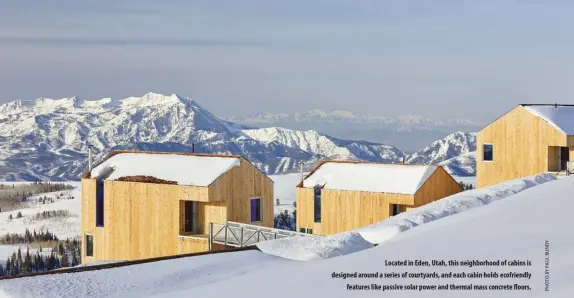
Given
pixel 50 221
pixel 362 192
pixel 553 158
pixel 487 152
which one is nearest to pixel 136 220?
pixel 362 192

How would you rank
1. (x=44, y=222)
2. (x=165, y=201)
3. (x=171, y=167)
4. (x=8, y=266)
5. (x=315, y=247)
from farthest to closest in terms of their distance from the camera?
(x=44, y=222), (x=8, y=266), (x=171, y=167), (x=165, y=201), (x=315, y=247)

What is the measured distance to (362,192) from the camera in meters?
36.4

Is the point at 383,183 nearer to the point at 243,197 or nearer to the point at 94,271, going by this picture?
the point at 243,197

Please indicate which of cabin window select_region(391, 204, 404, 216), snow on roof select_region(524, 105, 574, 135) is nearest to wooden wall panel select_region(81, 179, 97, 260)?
cabin window select_region(391, 204, 404, 216)

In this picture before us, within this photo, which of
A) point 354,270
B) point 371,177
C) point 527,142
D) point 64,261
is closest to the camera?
point 354,270

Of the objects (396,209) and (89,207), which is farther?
(89,207)

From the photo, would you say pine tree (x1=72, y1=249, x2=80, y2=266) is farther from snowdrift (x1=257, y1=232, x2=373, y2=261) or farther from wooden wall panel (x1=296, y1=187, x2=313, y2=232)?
snowdrift (x1=257, y1=232, x2=373, y2=261)

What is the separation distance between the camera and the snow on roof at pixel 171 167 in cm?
3553

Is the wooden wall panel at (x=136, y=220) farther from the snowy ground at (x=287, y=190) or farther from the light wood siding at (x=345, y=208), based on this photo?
the snowy ground at (x=287, y=190)

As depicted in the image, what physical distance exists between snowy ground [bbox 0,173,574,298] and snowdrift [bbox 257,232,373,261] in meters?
0.27

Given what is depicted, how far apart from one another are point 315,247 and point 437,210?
20.1 feet

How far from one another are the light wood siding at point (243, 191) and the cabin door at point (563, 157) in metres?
14.2

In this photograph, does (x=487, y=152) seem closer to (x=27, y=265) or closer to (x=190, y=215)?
(x=190, y=215)

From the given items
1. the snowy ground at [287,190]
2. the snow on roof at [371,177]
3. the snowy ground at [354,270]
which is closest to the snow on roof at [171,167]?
the snow on roof at [371,177]
